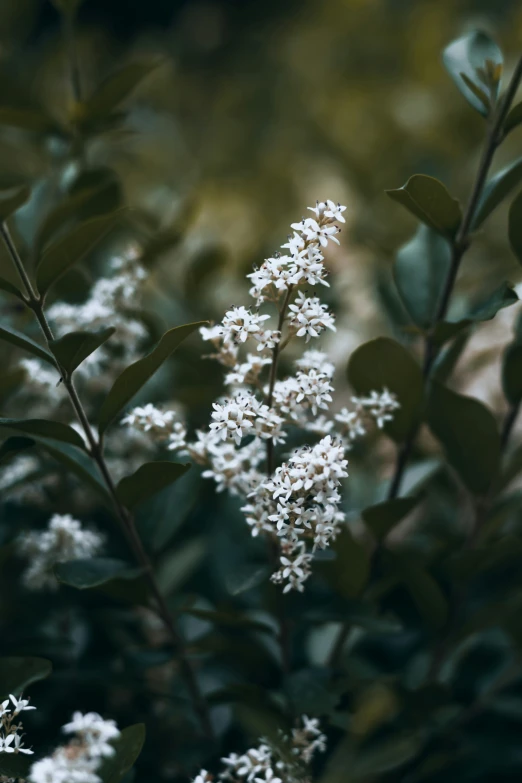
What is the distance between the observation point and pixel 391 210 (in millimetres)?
1450

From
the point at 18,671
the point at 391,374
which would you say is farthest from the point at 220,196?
the point at 18,671

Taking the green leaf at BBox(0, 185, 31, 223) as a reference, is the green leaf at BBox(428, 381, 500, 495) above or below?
below

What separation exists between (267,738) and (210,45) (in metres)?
3.16

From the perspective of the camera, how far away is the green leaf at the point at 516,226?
2.38 feet

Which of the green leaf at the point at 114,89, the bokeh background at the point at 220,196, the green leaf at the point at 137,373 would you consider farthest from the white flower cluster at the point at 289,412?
the green leaf at the point at 114,89

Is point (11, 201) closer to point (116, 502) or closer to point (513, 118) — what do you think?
point (116, 502)

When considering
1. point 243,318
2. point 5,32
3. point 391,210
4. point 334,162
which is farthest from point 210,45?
point 243,318

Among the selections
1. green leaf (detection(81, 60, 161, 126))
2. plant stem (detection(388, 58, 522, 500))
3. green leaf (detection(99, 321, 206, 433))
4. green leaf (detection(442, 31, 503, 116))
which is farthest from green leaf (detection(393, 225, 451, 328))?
green leaf (detection(81, 60, 161, 126))

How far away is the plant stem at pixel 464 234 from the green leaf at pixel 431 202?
0.01 meters

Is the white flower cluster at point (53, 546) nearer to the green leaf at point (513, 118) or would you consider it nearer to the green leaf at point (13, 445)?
the green leaf at point (13, 445)

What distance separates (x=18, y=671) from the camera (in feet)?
2.19

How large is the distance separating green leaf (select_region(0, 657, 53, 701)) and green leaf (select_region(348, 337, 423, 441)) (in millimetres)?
358

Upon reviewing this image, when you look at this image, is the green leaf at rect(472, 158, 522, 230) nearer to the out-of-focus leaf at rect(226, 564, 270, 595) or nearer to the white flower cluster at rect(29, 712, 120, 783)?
the out-of-focus leaf at rect(226, 564, 270, 595)

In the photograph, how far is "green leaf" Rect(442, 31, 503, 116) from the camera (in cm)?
71
